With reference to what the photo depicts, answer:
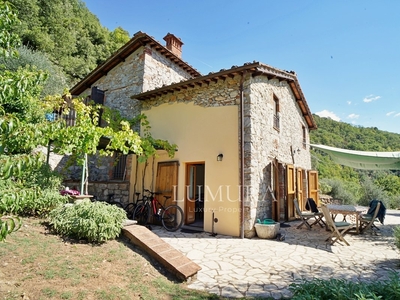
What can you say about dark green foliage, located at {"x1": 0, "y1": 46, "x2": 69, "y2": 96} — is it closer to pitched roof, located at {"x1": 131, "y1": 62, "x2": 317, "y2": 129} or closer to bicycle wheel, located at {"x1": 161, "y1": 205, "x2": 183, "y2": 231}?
pitched roof, located at {"x1": 131, "y1": 62, "x2": 317, "y2": 129}

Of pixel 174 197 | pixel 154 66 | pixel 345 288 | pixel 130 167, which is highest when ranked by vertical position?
pixel 154 66

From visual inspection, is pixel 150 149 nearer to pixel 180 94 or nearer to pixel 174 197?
pixel 174 197

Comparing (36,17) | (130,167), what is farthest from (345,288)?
(36,17)

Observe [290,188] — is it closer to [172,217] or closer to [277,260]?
[277,260]

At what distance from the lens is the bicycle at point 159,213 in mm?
6968

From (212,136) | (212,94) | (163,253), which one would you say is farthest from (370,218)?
(163,253)

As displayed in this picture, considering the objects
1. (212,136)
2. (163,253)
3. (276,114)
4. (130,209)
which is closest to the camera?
(163,253)

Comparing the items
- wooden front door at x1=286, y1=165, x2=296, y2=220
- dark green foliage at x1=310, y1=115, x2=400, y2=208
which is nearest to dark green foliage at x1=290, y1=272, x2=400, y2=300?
wooden front door at x1=286, y1=165, x2=296, y2=220

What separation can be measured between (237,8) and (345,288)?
7526mm

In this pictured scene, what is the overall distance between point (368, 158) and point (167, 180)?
896cm

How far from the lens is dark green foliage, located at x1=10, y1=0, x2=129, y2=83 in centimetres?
1616

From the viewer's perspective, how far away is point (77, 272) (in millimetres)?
3012

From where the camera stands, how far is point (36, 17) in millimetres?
17062

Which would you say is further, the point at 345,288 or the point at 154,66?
the point at 154,66
